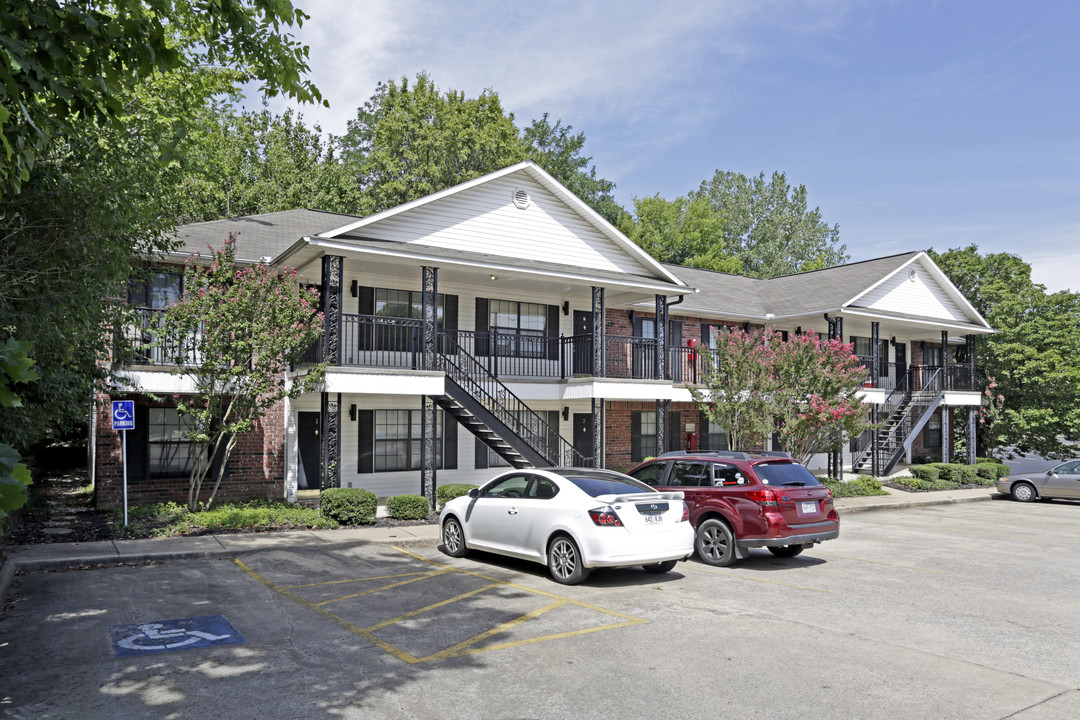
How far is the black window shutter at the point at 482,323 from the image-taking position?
810 inches

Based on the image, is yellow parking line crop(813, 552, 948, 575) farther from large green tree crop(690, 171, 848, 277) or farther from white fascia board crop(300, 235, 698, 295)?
large green tree crop(690, 171, 848, 277)

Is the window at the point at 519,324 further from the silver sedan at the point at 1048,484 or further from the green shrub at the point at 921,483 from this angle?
the silver sedan at the point at 1048,484

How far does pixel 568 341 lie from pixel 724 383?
4335 mm

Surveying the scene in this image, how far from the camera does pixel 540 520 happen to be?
34.3 ft

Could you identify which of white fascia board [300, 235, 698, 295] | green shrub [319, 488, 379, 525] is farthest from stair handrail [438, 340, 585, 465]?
green shrub [319, 488, 379, 525]

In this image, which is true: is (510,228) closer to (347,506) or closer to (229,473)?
(347,506)

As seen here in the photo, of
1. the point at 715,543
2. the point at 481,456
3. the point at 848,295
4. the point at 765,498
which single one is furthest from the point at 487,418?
the point at 848,295

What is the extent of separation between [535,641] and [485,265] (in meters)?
11.4

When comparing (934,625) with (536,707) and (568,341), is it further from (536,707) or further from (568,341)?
(568,341)

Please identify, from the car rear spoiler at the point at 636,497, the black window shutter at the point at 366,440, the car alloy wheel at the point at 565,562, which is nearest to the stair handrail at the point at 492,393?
the black window shutter at the point at 366,440

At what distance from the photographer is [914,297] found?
28.2m

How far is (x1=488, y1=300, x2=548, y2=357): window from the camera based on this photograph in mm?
20977

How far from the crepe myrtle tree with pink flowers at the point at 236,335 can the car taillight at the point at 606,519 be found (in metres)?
7.73

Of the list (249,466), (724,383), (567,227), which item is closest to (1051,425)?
(724,383)
